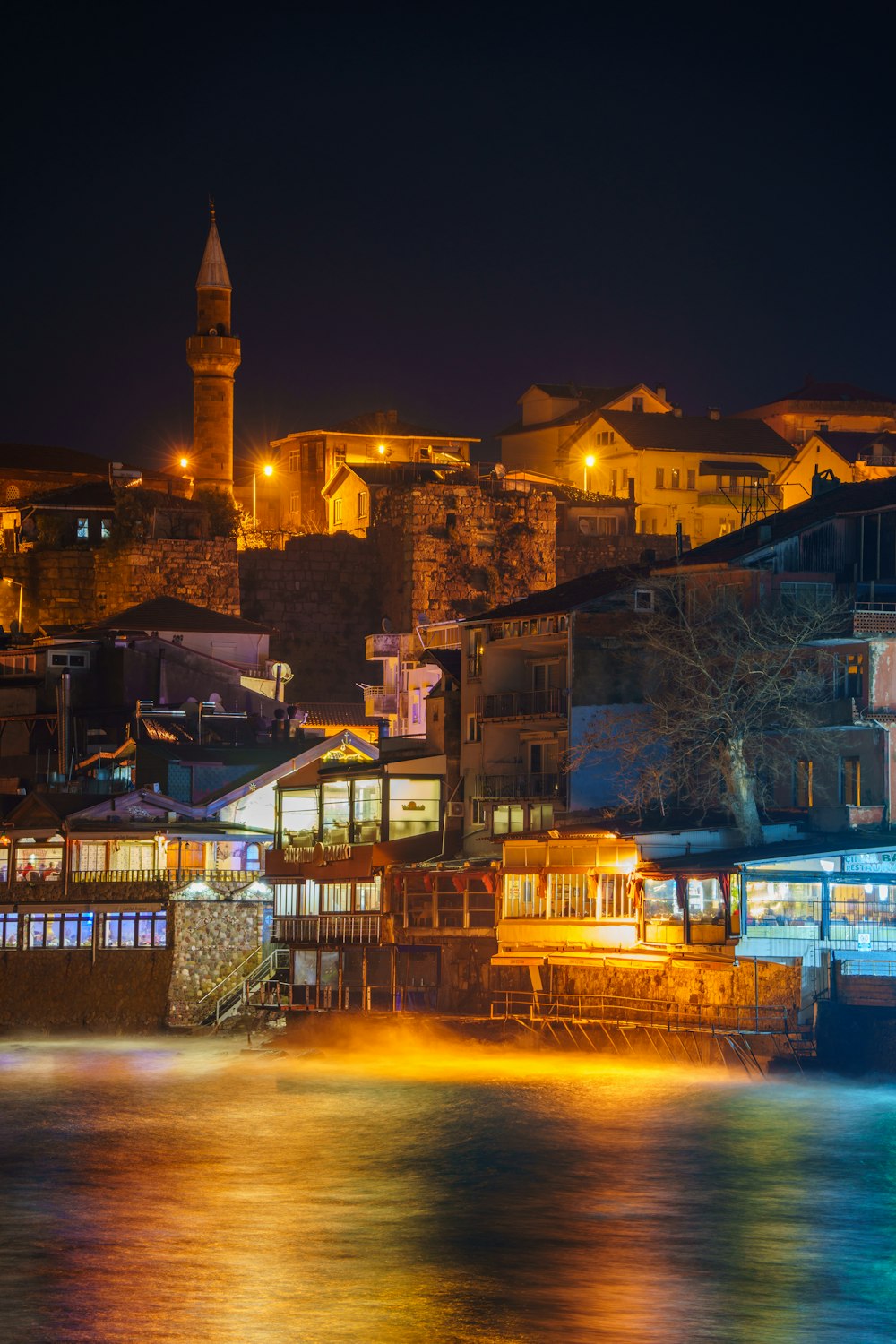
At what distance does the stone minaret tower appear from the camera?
83.2 metres

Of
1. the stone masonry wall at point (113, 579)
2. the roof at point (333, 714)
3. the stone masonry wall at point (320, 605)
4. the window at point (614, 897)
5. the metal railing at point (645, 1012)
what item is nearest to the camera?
the metal railing at point (645, 1012)

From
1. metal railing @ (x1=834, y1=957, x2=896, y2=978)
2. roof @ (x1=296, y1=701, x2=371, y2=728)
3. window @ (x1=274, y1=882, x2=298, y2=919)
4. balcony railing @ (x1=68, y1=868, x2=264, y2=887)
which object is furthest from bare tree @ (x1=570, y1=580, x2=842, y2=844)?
roof @ (x1=296, y1=701, x2=371, y2=728)

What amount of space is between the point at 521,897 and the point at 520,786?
22.0 feet

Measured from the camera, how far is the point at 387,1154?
135ft

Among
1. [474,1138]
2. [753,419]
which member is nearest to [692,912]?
[474,1138]

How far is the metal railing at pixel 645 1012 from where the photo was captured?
45.3 m

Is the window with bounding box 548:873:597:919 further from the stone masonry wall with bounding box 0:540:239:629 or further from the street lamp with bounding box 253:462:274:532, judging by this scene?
the street lamp with bounding box 253:462:274:532

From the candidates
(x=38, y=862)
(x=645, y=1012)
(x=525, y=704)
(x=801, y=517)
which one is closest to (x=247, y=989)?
Answer: (x=38, y=862)

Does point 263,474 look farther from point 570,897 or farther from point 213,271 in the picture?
point 570,897

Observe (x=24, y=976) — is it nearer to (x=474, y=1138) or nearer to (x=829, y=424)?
(x=474, y=1138)

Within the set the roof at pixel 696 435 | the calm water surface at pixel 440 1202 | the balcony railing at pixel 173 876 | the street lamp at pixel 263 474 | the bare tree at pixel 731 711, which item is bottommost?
the calm water surface at pixel 440 1202

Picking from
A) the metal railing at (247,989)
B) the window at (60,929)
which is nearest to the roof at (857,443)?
the metal railing at (247,989)

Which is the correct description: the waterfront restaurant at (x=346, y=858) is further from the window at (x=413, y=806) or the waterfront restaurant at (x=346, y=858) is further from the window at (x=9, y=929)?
the window at (x=9, y=929)

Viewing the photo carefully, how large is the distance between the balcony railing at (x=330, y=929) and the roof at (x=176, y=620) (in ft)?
55.4
